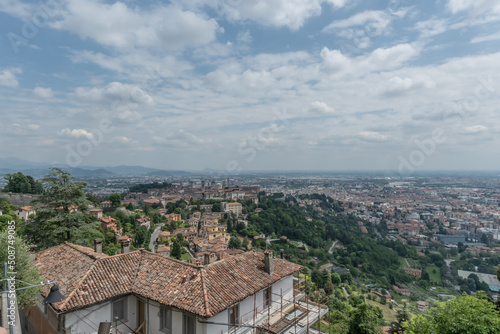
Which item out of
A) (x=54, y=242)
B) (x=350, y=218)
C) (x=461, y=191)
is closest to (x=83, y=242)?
(x=54, y=242)

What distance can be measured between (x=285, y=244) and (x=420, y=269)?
111ft

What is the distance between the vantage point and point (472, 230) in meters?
88.2

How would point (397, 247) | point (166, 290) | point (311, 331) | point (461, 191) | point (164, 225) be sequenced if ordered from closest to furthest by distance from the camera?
point (166, 290)
point (311, 331)
point (164, 225)
point (397, 247)
point (461, 191)

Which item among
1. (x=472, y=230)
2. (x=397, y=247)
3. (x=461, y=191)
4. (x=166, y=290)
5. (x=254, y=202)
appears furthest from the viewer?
(x=461, y=191)

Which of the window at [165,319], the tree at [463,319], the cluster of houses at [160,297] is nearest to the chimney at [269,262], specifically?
the cluster of houses at [160,297]

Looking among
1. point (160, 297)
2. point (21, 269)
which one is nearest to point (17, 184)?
point (21, 269)

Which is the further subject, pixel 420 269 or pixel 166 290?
pixel 420 269

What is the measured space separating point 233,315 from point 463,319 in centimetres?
732

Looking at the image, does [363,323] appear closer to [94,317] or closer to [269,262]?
[269,262]

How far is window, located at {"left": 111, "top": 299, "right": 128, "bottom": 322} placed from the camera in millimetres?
9039

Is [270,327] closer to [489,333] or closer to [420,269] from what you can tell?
[489,333]

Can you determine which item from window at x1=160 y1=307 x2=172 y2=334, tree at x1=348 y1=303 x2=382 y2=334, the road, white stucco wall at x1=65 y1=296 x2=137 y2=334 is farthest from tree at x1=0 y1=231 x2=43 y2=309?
the road

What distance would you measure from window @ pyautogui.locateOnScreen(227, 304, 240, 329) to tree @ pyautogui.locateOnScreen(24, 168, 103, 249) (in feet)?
40.4

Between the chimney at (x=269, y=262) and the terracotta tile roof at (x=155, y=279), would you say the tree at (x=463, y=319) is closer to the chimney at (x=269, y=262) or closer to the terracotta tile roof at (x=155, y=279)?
the terracotta tile roof at (x=155, y=279)
